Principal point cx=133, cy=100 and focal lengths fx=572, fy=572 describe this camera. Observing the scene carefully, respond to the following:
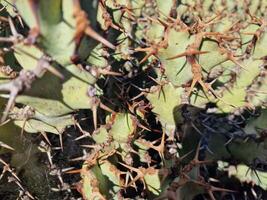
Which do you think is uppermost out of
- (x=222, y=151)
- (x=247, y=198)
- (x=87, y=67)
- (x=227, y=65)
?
(x=87, y=67)

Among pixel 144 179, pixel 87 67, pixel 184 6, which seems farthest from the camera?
pixel 184 6

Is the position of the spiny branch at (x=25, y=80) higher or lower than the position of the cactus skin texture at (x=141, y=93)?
higher

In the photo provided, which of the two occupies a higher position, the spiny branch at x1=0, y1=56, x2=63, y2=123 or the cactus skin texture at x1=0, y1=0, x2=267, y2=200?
the spiny branch at x1=0, y1=56, x2=63, y2=123

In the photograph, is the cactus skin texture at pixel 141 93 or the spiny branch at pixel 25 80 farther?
the cactus skin texture at pixel 141 93

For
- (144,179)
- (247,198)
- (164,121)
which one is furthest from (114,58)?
(247,198)

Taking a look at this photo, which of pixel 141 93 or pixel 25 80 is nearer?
pixel 25 80

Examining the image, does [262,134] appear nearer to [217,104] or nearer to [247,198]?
[217,104]

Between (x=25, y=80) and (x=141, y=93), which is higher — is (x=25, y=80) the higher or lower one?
the higher one

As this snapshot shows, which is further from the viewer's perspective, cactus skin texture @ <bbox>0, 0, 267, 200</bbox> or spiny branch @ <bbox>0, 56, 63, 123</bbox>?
cactus skin texture @ <bbox>0, 0, 267, 200</bbox>
